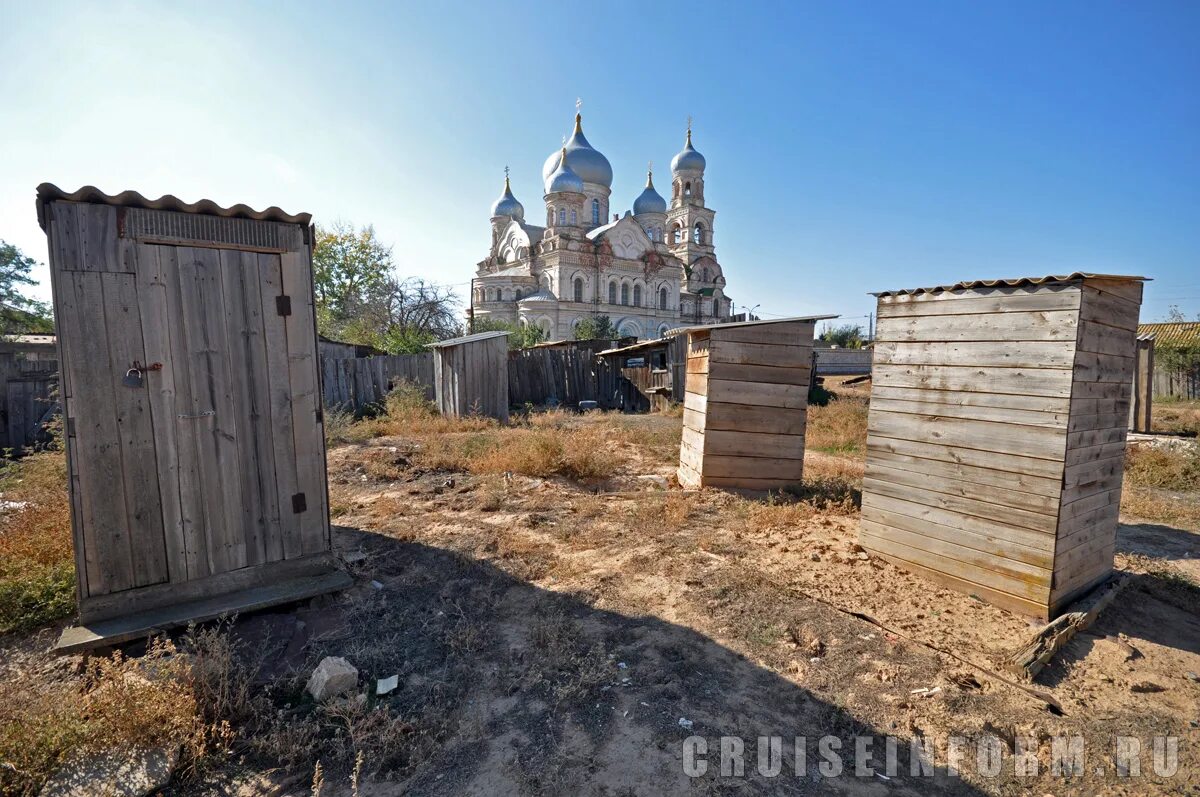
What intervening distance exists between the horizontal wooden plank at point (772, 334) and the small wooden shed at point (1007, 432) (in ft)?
5.73

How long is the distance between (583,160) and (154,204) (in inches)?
1774

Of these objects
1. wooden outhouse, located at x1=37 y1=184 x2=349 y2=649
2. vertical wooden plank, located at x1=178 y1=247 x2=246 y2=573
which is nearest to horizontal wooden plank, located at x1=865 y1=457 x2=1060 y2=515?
wooden outhouse, located at x1=37 y1=184 x2=349 y2=649

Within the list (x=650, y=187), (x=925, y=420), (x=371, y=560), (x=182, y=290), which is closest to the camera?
(x=182, y=290)

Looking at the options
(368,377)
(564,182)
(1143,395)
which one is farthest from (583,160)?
(1143,395)

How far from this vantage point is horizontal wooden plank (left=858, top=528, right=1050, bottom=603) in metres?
3.50

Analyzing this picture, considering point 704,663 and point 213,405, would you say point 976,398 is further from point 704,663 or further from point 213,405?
point 213,405

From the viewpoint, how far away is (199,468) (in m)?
3.40

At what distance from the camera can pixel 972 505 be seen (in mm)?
3793

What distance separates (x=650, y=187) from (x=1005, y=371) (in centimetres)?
5063

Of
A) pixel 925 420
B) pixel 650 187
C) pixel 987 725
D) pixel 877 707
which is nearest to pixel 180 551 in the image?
pixel 877 707

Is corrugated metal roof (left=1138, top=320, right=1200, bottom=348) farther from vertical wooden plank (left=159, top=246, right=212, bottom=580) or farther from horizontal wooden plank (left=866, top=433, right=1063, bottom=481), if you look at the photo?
vertical wooden plank (left=159, top=246, right=212, bottom=580)

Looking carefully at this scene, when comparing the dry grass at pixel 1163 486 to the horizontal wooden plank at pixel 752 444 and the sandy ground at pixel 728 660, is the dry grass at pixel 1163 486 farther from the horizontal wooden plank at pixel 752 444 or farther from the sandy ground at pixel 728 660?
the horizontal wooden plank at pixel 752 444

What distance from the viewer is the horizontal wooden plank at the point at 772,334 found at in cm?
608

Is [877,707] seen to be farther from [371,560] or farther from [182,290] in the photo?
[182,290]
